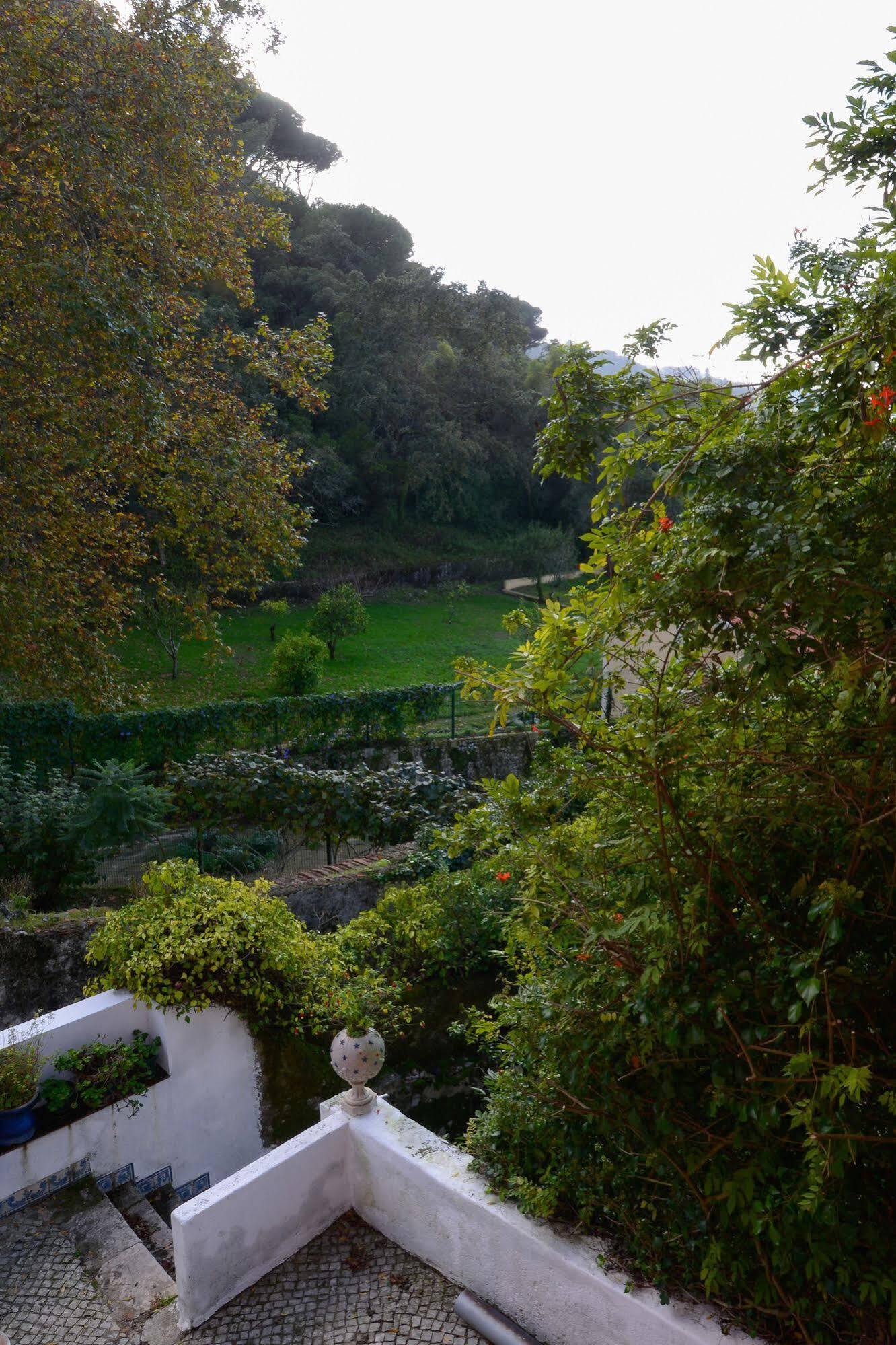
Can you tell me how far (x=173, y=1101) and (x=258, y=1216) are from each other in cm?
117

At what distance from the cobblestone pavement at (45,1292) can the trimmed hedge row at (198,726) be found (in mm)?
7721

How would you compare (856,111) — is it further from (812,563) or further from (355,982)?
(355,982)

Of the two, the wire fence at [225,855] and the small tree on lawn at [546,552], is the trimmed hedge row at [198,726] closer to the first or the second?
the wire fence at [225,855]

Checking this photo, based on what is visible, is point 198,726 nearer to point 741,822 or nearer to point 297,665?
point 297,665

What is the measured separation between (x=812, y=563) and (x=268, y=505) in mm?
8513

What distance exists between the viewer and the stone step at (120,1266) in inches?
136

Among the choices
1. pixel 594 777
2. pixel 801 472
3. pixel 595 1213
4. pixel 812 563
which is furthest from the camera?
pixel 595 1213

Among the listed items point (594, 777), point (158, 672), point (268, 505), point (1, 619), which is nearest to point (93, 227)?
point (268, 505)

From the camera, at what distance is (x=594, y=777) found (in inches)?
108

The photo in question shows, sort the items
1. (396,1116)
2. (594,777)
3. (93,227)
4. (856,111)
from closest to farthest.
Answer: (856,111), (594,777), (396,1116), (93,227)

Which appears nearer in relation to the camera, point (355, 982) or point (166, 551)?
point (355, 982)

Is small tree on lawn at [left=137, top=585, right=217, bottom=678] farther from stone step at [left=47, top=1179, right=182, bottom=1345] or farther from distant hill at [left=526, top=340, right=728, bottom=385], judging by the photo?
distant hill at [left=526, top=340, right=728, bottom=385]

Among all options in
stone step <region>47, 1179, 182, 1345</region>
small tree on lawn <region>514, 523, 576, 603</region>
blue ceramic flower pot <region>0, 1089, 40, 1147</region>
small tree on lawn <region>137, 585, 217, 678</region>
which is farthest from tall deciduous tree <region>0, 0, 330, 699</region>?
small tree on lawn <region>514, 523, 576, 603</region>

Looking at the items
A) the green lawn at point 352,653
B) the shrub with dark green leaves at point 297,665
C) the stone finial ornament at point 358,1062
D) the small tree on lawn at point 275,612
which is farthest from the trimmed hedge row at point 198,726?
the stone finial ornament at point 358,1062
